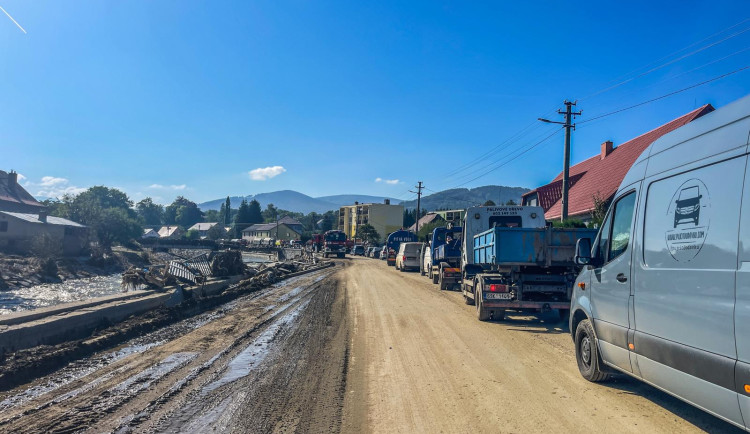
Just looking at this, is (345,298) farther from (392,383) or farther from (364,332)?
(392,383)

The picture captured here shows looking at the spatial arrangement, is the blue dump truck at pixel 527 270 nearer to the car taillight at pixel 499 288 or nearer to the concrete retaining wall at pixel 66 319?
the car taillight at pixel 499 288

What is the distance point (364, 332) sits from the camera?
987 cm

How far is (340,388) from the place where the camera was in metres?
5.99

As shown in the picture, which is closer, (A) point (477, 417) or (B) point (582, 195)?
(A) point (477, 417)

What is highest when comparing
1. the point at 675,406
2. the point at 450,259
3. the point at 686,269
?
the point at 686,269

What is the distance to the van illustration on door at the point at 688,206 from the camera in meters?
4.04

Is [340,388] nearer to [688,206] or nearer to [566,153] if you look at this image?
[688,206]

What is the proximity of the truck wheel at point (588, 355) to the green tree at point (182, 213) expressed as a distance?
18662 cm

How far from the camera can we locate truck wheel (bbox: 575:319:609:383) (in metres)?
5.90

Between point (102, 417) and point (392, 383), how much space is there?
3.33 metres

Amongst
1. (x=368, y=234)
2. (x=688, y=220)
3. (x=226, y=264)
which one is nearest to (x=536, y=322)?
(x=688, y=220)

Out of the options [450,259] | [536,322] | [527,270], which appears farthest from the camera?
[450,259]

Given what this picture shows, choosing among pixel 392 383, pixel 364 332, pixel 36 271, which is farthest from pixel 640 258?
pixel 36 271

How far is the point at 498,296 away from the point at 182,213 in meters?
184
